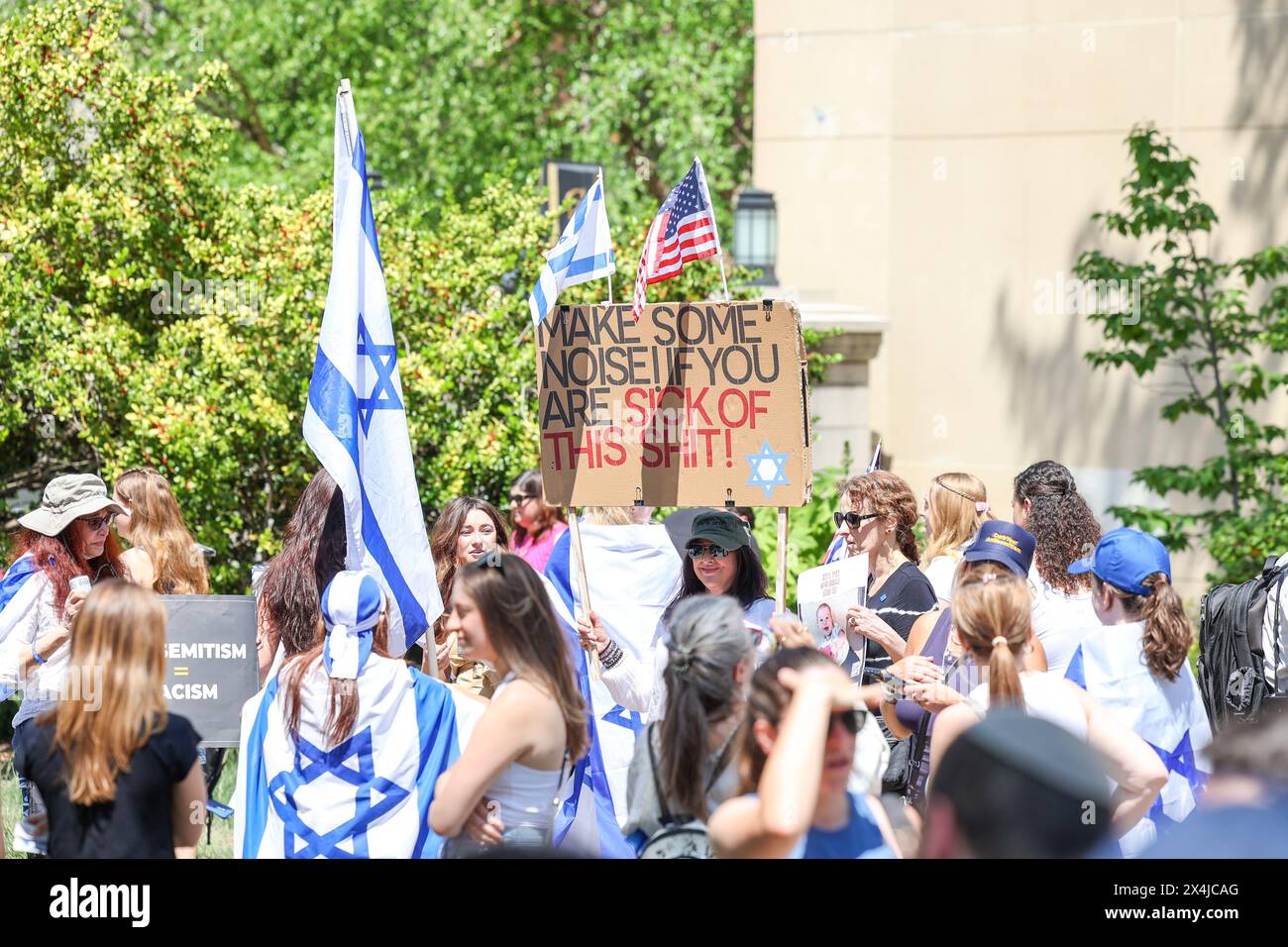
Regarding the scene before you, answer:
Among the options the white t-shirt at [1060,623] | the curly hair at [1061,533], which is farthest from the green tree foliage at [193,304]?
the white t-shirt at [1060,623]

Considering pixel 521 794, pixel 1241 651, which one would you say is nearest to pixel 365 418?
pixel 521 794

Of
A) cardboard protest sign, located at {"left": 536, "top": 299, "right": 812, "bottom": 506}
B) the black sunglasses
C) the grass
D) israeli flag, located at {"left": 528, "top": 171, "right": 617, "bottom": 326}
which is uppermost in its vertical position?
israeli flag, located at {"left": 528, "top": 171, "right": 617, "bottom": 326}

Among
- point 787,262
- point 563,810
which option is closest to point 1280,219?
point 787,262

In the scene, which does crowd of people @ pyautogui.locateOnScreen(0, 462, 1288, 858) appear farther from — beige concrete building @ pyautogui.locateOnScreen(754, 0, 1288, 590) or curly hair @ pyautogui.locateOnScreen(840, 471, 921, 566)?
beige concrete building @ pyautogui.locateOnScreen(754, 0, 1288, 590)

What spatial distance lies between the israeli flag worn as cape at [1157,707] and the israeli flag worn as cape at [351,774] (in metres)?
2.01

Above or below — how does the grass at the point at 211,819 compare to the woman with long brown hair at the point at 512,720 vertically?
below

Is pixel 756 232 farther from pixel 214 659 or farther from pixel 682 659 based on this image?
pixel 682 659

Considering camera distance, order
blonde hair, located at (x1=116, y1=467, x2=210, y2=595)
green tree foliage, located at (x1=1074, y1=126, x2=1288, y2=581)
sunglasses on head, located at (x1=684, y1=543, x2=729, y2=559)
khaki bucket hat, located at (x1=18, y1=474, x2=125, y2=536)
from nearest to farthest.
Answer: sunglasses on head, located at (x1=684, y1=543, x2=729, y2=559) < khaki bucket hat, located at (x1=18, y1=474, x2=125, y2=536) < blonde hair, located at (x1=116, y1=467, x2=210, y2=595) < green tree foliage, located at (x1=1074, y1=126, x2=1288, y2=581)

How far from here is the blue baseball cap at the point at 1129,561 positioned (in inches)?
181

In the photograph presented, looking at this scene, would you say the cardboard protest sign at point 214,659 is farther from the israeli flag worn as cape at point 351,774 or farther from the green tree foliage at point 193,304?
the green tree foliage at point 193,304

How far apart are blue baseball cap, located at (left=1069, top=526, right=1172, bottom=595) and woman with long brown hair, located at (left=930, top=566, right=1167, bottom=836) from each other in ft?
1.73

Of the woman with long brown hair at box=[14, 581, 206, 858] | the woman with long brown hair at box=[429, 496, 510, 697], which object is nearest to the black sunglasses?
the woman with long brown hair at box=[14, 581, 206, 858]

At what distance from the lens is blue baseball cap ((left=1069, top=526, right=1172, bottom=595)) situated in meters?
4.59
